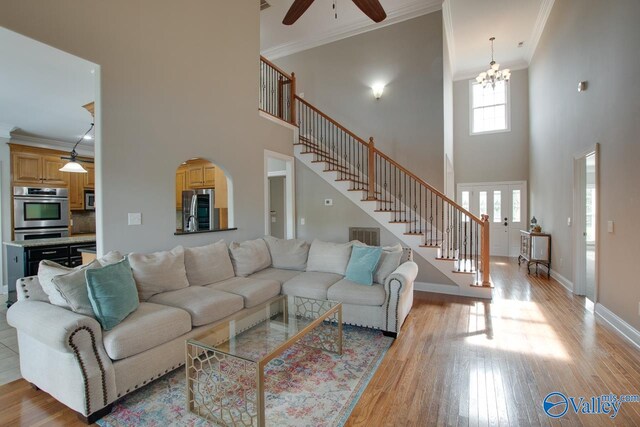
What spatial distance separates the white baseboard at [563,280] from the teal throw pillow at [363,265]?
360 centimetres

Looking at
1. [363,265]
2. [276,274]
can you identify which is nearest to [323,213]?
[276,274]

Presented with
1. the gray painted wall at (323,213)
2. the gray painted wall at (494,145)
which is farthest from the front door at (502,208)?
the gray painted wall at (323,213)

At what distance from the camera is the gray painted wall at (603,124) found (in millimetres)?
3070

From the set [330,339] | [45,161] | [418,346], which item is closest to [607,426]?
[418,346]

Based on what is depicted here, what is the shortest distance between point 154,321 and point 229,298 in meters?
0.74

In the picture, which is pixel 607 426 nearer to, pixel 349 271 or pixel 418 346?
pixel 418 346

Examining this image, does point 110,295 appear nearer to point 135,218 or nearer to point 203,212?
point 135,218

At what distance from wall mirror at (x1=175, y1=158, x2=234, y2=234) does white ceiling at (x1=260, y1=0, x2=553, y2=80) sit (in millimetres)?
3318

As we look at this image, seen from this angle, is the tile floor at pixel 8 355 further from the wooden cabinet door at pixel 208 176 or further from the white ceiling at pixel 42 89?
the wooden cabinet door at pixel 208 176

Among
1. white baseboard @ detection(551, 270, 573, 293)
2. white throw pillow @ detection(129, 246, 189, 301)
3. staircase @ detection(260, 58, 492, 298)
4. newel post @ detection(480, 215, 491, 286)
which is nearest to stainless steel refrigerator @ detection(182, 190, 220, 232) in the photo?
staircase @ detection(260, 58, 492, 298)

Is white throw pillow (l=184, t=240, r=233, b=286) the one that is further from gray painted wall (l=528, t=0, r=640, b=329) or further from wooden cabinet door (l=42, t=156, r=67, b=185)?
gray painted wall (l=528, t=0, r=640, b=329)

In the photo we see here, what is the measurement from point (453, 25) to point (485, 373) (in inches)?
257

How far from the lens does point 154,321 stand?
2.26 m

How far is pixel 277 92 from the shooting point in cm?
591
